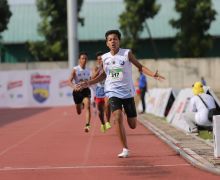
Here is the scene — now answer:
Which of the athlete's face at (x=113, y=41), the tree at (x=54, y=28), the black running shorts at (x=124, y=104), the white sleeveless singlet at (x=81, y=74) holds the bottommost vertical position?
the black running shorts at (x=124, y=104)

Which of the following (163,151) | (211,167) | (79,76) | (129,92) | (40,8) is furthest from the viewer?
(40,8)

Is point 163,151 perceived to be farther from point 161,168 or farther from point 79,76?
point 79,76

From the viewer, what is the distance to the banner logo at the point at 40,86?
3525 cm

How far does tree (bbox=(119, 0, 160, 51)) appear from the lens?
51688mm

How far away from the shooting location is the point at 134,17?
5175 cm

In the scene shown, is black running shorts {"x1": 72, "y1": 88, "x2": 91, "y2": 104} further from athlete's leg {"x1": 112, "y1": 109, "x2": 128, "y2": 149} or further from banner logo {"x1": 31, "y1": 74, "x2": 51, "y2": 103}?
banner logo {"x1": 31, "y1": 74, "x2": 51, "y2": 103}

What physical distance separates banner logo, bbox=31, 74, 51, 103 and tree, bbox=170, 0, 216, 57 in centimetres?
1916

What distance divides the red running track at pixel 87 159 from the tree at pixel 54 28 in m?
36.0

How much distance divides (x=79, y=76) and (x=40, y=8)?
1442 inches

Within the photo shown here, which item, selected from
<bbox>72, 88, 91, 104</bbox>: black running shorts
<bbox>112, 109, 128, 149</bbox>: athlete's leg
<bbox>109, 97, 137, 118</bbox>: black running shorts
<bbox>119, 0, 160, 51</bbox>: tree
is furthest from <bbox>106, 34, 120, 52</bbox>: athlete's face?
<bbox>119, 0, 160, 51</bbox>: tree

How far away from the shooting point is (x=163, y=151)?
1145 cm

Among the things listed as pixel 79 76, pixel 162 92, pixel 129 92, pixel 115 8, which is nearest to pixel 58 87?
pixel 162 92

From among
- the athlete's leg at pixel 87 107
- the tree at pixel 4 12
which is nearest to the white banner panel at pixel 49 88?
the tree at pixel 4 12

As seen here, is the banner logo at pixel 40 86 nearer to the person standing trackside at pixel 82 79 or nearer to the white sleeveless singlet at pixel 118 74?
the person standing trackside at pixel 82 79
